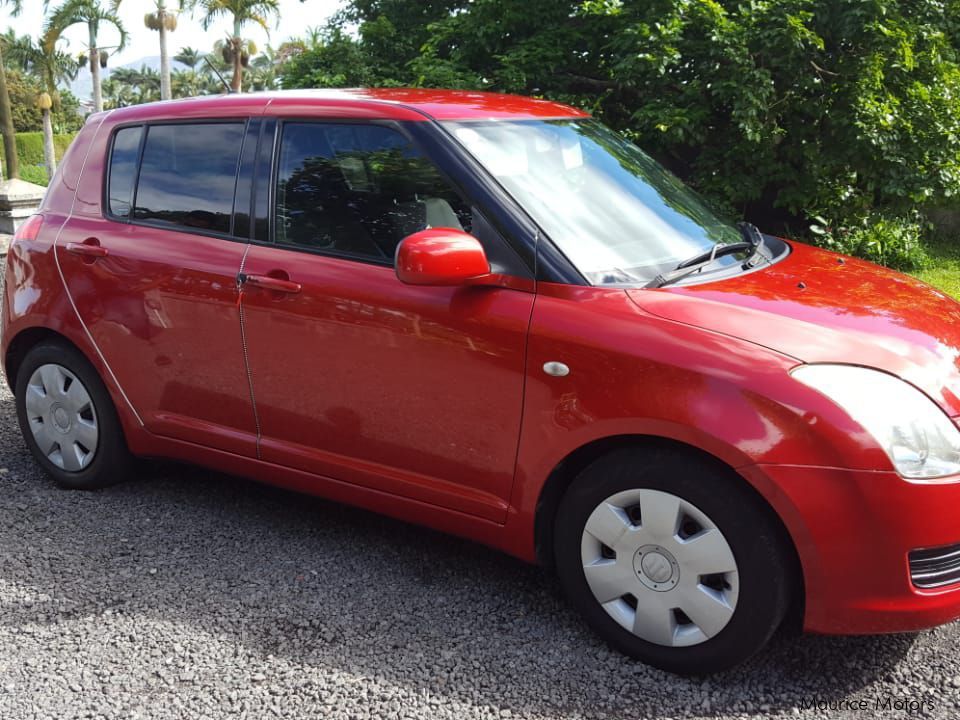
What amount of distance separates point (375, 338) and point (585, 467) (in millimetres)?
840

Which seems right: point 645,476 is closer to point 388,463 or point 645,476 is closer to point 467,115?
point 388,463

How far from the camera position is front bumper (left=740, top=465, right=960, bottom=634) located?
250 cm

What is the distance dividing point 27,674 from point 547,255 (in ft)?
6.81

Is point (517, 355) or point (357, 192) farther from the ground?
point (357, 192)

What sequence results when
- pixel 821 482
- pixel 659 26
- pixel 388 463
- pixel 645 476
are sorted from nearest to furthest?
pixel 821 482
pixel 645 476
pixel 388 463
pixel 659 26

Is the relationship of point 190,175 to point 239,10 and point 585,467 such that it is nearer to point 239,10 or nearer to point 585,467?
point 585,467

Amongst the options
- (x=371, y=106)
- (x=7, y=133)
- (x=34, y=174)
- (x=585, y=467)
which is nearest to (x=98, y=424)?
(x=371, y=106)

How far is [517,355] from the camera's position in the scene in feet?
9.73

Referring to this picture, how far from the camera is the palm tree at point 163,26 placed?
3828 cm

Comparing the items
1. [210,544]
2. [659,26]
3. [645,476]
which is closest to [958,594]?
[645,476]

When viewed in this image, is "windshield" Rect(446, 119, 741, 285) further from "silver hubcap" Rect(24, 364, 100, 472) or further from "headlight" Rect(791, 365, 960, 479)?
"silver hubcap" Rect(24, 364, 100, 472)

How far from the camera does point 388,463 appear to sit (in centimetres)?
337

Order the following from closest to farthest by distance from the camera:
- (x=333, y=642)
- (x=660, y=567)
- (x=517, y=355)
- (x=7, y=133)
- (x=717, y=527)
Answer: (x=717, y=527)
(x=660, y=567)
(x=517, y=355)
(x=333, y=642)
(x=7, y=133)

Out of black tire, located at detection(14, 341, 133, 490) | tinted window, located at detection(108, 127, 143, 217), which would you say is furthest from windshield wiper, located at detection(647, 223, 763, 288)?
black tire, located at detection(14, 341, 133, 490)
